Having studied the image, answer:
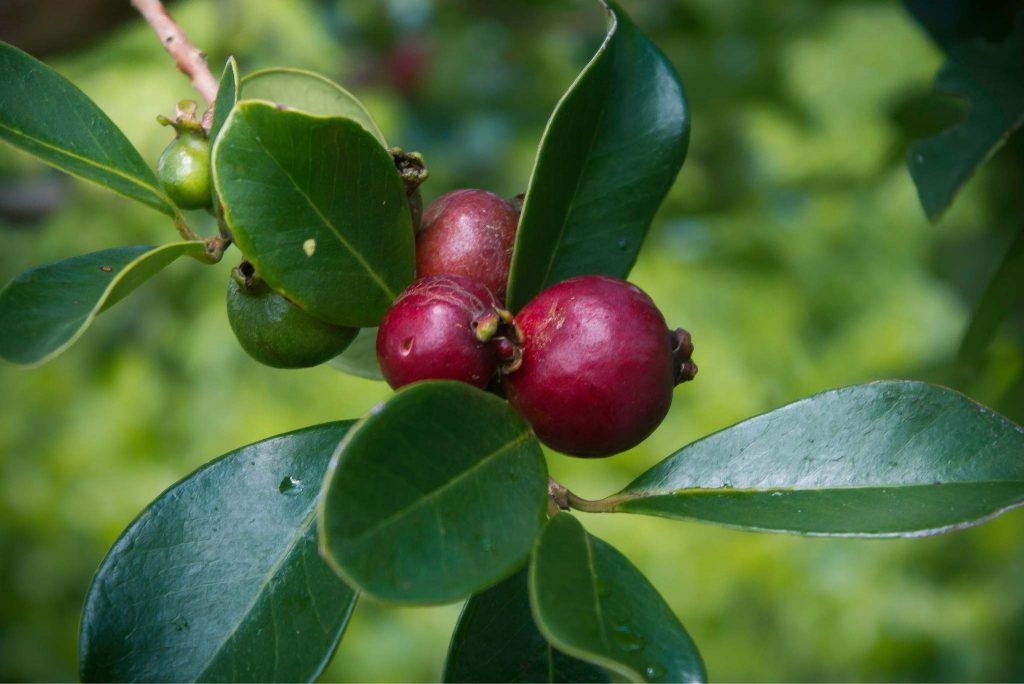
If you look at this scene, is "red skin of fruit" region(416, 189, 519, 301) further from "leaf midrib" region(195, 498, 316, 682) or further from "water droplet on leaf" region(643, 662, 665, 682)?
"water droplet on leaf" region(643, 662, 665, 682)

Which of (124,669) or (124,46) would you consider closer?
(124,669)

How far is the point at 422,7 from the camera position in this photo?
3.13 meters

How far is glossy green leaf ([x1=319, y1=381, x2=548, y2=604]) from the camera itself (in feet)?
1.76

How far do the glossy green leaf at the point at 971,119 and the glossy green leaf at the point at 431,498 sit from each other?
53 cm

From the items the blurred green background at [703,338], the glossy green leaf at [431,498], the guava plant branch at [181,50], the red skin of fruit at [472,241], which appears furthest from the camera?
the blurred green background at [703,338]

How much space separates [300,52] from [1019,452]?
240 centimetres

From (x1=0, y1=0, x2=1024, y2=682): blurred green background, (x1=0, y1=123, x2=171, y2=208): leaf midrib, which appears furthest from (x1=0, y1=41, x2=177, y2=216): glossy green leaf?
(x1=0, y1=0, x2=1024, y2=682): blurred green background

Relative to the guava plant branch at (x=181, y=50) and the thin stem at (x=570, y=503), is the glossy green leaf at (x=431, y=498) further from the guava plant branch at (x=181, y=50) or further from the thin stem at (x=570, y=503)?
the guava plant branch at (x=181, y=50)

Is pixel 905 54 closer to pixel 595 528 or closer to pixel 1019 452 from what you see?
pixel 595 528

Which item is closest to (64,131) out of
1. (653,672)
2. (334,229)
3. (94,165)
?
(94,165)

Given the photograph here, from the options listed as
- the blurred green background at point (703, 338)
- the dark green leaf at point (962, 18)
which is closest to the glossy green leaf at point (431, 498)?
the dark green leaf at point (962, 18)

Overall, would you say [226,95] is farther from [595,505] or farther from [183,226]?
[595,505]

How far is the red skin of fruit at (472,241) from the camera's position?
0.79m

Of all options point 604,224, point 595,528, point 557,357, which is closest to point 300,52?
point 595,528
